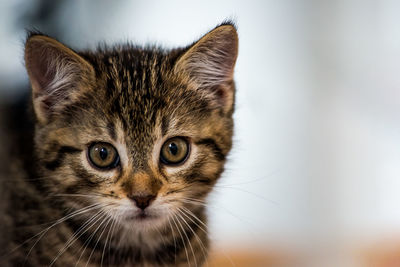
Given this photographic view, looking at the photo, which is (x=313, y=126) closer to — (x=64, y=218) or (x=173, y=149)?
(x=173, y=149)

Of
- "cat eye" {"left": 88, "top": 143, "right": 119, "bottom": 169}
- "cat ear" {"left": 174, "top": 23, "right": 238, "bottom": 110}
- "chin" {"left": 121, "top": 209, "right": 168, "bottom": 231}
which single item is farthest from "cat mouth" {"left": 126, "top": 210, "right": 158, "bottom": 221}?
"cat ear" {"left": 174, "top": 23, "right": 238, "bottom": 110}

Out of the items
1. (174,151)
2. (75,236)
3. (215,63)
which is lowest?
(75,236)

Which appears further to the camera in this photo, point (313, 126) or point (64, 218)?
point (313, 126)

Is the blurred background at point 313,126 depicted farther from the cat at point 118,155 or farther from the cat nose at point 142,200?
the cat nose at point 142,200

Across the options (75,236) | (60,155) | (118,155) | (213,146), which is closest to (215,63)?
(213,146)

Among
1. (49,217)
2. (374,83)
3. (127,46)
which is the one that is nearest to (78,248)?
(49,217)

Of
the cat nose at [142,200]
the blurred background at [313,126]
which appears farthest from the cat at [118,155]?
the blurred background at [313,126]
